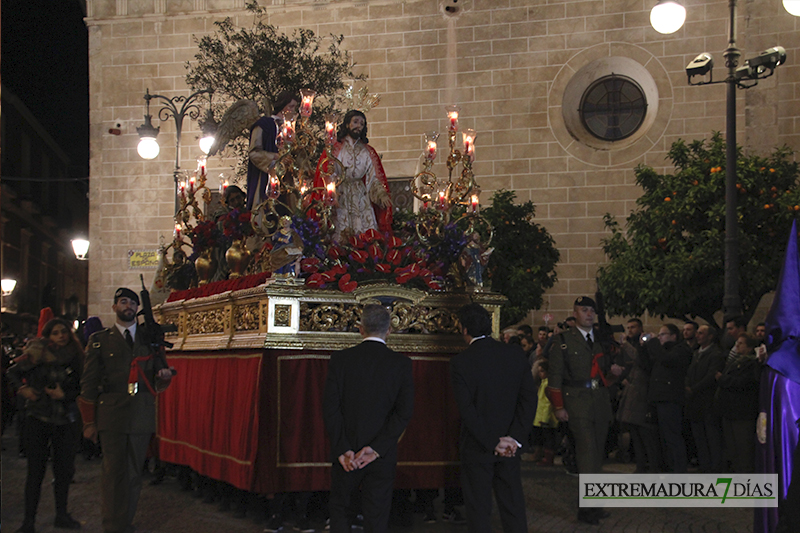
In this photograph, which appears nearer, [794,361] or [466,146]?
[794,361]

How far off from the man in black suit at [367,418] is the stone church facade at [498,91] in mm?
13465

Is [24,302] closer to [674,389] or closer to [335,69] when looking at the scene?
[335,69]

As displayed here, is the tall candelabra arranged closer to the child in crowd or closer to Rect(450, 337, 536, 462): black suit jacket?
Rect(450, 337, 536, 462): black suit jacket

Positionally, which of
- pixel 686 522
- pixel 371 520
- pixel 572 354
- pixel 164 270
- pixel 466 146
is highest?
pixel 466 146

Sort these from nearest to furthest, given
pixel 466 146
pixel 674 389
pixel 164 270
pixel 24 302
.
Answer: pixel 466 146, pixel 674 389, pixel 164 270, pixel 24 302

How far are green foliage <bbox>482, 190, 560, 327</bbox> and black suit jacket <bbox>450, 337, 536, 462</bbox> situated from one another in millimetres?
9950

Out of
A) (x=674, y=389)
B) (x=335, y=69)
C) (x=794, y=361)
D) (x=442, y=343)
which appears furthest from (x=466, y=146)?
(x=335, y=69)

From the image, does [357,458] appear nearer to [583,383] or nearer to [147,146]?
[583,383]

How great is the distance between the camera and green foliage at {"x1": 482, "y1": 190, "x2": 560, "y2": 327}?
15.4m

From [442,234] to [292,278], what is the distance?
1589mm

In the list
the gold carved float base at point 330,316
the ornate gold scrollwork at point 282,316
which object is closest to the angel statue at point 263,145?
the gold carved float base at point 330,316

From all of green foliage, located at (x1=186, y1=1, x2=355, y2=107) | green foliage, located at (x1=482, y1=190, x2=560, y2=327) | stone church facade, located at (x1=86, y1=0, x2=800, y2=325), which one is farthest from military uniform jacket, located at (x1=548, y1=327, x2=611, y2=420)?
stone church facade, located at (x1=86, y1=0, x2=800, y2=325)

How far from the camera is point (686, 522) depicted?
6965 mm

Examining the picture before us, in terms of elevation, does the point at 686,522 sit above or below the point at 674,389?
below
